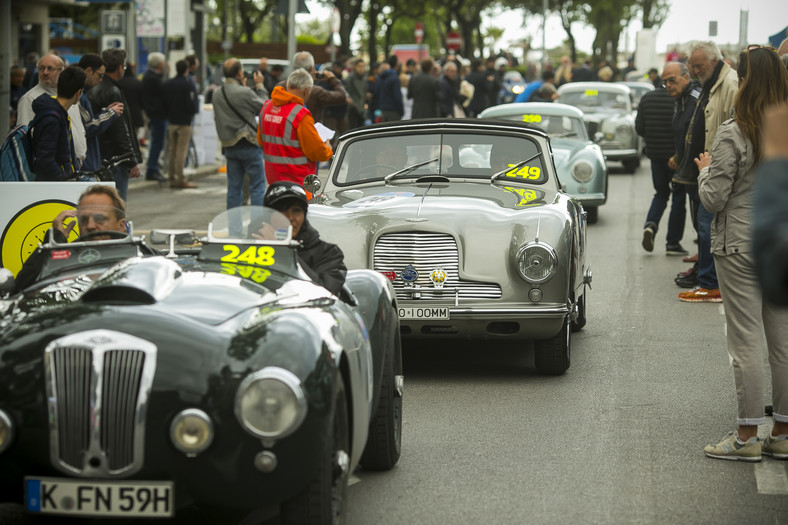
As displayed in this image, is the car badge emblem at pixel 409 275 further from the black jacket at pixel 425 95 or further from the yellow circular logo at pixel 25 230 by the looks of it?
the black jacket at pixel 425 95

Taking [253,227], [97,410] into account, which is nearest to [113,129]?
[253,227]

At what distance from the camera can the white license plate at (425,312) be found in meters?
7.85

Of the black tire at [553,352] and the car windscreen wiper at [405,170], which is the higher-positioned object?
the car windscreen wiper at [405,170]

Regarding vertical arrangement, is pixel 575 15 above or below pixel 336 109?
above

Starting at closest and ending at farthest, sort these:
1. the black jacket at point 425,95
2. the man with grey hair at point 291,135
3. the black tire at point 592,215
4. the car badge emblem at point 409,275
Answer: the car badge emblem at point 409,275, the man with grey hair at point 291,135, the black tire at point 592,215, the black jacket at point 425,95

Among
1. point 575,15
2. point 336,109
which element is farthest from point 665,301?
point 575,15

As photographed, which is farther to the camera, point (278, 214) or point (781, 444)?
point (781, 444)

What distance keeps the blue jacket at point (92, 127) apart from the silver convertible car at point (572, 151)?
572cm

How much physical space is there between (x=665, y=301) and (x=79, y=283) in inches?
281

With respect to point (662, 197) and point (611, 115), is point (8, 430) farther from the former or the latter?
point (611, 115)

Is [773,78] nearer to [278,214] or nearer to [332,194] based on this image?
[278,214]

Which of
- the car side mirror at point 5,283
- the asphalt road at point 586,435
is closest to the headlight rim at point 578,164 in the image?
the asphalt road at point 586,435

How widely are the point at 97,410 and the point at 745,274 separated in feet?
11.1

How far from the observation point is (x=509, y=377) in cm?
812
